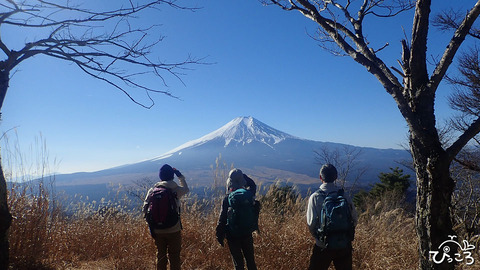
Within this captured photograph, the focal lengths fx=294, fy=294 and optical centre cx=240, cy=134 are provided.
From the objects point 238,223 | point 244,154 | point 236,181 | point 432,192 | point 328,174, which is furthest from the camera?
point 244,154

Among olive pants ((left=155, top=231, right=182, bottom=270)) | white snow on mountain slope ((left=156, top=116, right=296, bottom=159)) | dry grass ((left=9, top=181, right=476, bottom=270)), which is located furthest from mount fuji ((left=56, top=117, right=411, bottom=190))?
olive pants ((left=155, top=231, right=182, bottom=270))

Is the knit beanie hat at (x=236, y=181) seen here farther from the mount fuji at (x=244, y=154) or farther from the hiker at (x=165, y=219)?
the mount fuji at (x=244, y=154)

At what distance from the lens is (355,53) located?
9.16ft

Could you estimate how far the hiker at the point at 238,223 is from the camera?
3.03 meters

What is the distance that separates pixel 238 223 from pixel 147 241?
192 cm

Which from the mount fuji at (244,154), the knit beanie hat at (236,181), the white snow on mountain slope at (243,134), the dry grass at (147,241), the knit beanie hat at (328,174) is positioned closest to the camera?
the knit beanie hat at (328,174)

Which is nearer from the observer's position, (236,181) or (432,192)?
(432,192)

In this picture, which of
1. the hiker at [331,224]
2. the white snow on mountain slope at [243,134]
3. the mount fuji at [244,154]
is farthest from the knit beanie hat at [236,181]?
the white snow on mountain slope at [243,134]

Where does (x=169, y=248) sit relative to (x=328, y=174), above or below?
below

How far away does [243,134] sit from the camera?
120 meters

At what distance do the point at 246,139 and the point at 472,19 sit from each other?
11107 centimetres

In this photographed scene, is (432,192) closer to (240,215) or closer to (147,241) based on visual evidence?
(240,215)

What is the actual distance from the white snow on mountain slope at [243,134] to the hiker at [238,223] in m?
104

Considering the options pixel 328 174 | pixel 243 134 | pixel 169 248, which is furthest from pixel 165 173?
pixel 243 134
